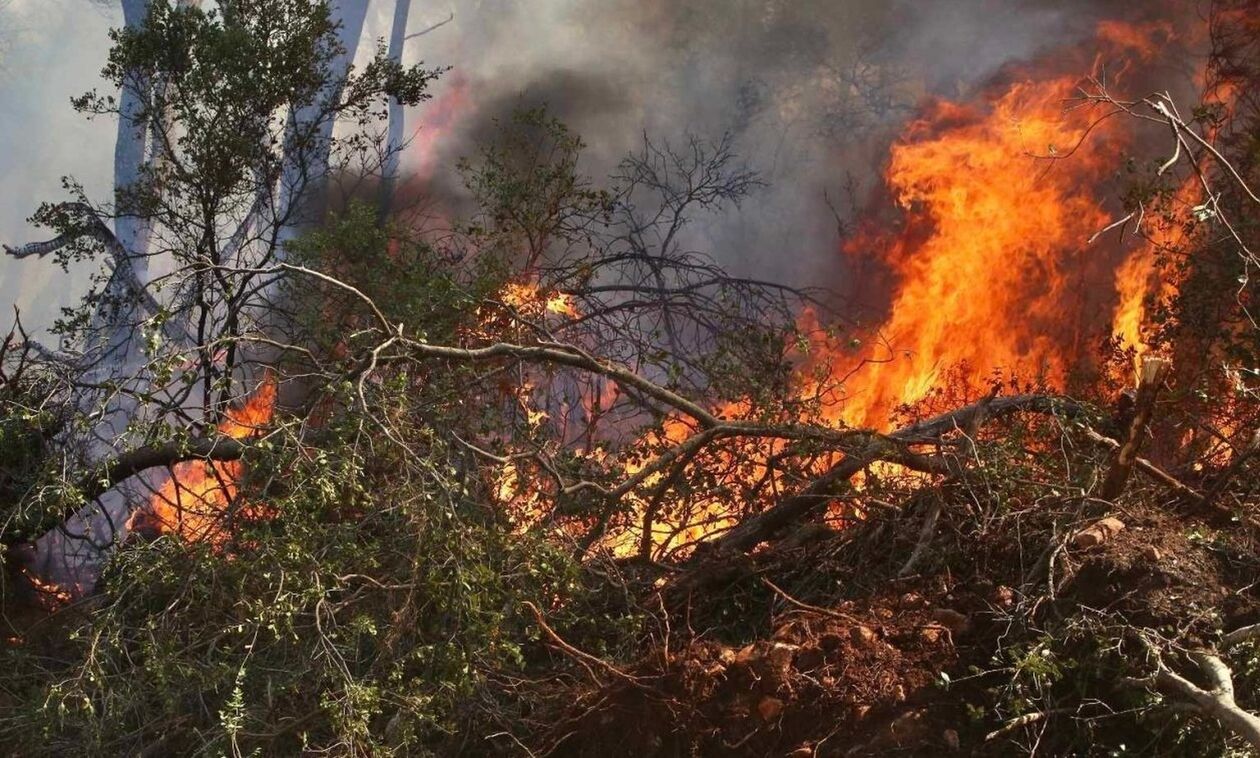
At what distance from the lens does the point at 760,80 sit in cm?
1209

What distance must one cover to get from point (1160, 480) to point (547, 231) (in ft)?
18.6

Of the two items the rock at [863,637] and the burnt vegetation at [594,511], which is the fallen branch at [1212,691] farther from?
the rock at [863,637]

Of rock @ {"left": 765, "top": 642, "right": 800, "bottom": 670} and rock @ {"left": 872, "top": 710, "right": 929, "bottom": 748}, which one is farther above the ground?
rock @ {"left": 765, "top": 642, "right": 800, "bottom": 670}

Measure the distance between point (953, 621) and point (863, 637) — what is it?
0.46m

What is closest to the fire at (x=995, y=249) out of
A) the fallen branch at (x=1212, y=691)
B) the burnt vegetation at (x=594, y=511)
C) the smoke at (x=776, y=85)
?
the burnt vegetation at (x=594, y=511)

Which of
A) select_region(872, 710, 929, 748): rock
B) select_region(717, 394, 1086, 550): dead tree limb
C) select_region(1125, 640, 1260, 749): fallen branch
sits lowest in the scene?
select_region(1125, 640, 1260, 749): fallen branch

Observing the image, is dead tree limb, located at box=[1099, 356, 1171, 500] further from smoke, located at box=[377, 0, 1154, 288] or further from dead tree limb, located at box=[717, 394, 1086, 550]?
smoke, located at box=[377, 0, 1154, 288]

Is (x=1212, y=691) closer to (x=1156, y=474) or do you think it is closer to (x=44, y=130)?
(x=1156, y=474)

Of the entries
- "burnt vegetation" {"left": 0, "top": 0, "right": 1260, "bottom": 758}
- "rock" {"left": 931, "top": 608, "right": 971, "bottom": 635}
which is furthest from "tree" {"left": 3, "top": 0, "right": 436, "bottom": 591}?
"rock" {"left": 931, "top": 608, "right": 971, "bottom": 635}

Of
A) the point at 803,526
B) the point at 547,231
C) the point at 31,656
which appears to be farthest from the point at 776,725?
the point at 547,231

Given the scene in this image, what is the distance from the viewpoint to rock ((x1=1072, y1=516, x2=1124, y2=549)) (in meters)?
6.09

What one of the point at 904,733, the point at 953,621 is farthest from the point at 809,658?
the point at 953,621

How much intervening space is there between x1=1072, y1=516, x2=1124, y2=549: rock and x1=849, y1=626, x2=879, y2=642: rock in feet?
3.71

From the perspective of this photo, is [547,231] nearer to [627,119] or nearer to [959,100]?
[627,119]
